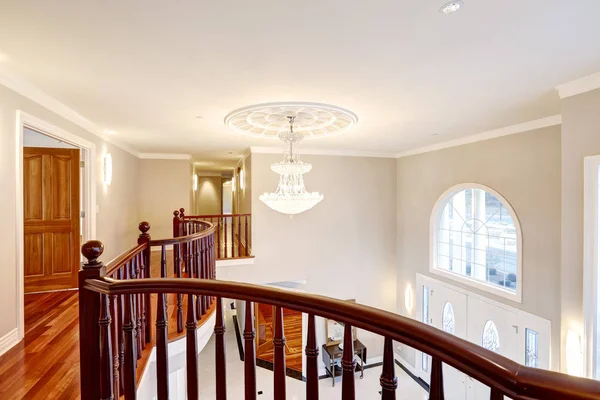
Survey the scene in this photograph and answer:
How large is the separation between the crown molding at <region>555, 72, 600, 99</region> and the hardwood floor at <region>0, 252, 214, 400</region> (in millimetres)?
3963

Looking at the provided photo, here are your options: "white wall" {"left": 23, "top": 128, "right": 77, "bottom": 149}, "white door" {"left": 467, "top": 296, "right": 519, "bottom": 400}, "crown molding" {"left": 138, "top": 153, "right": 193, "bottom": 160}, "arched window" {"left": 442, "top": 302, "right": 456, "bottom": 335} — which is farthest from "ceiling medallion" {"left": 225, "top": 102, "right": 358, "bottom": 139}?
"arched window" {"left": 442, "top": 302, "right": 456, "bottom": 335}

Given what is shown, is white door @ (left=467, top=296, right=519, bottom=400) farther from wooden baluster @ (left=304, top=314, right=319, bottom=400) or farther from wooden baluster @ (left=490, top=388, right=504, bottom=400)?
wooden baluster @ (left=490, top=388, right=504, bottom=400)

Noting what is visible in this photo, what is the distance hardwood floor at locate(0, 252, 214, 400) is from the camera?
6.38 ft

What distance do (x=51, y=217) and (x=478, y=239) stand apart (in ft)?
20.4

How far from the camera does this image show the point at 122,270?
6.55ft

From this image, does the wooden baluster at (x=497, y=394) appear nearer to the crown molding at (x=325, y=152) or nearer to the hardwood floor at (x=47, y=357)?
the hardwood floor at (x=47, y=357)

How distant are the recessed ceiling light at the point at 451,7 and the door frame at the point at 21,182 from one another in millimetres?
3282

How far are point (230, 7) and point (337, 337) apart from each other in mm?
6951

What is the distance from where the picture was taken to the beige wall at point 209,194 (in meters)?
13.5

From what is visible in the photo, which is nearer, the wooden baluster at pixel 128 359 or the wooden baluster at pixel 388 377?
the wooden baluster at pixel 388 377

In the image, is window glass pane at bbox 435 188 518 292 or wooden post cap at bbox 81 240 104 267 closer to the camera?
wooden post cap at bbox 81 240 104 267

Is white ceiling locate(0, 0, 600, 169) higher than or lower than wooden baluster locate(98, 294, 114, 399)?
higher

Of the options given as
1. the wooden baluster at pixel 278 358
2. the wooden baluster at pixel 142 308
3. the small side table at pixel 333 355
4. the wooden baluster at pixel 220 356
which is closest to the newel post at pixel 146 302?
the wooden baluster at pixel 142 308

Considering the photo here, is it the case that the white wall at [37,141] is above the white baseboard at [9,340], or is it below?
above
